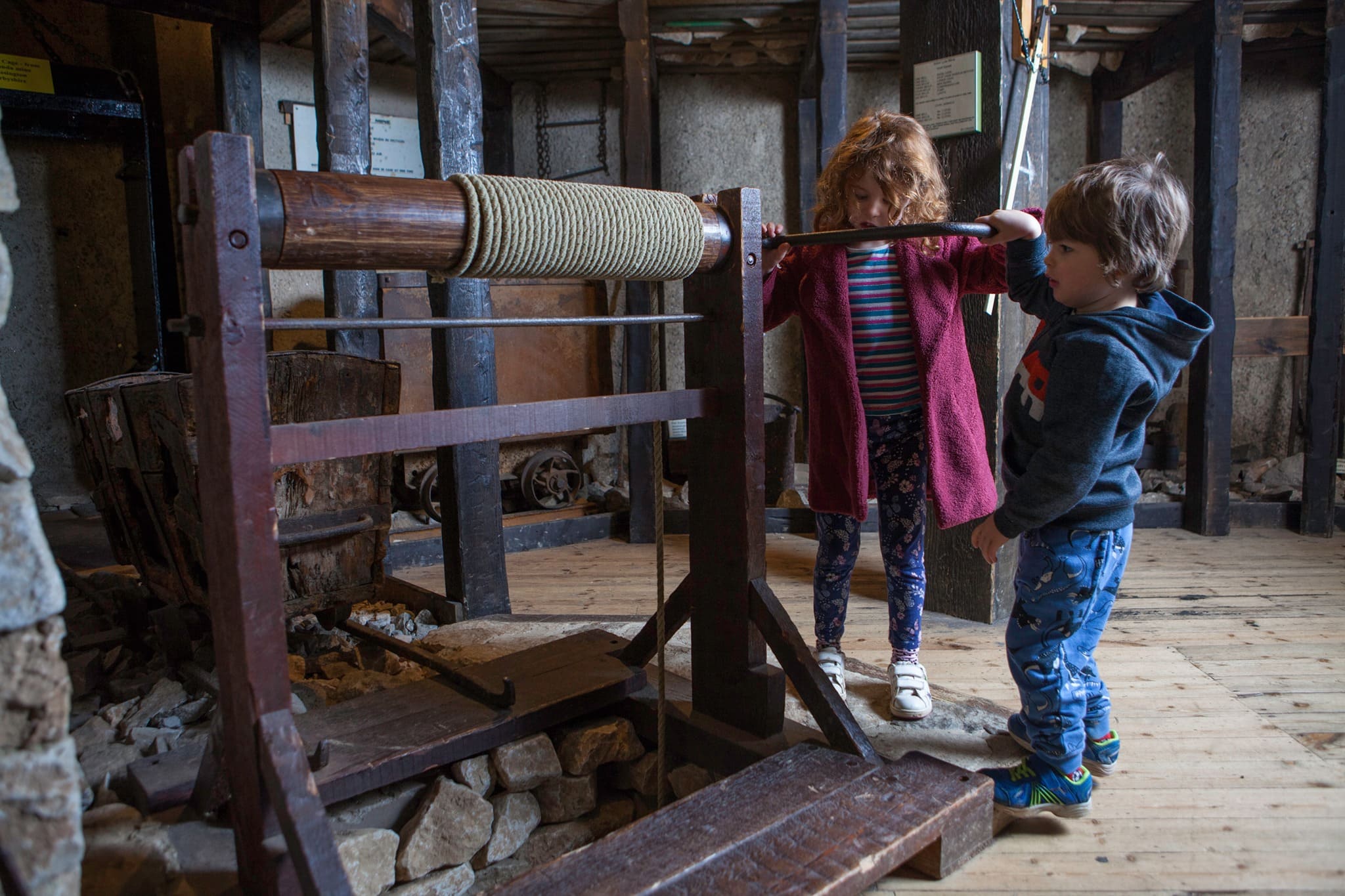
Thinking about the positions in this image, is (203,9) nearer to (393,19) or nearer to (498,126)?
(393,19)

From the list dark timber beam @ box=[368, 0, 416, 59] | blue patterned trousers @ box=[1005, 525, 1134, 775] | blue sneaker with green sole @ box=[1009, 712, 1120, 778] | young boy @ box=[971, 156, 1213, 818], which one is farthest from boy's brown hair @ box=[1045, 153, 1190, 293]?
dark timber beam @ box=[368, 0, 416, 59]

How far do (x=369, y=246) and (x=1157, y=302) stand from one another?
1.31m

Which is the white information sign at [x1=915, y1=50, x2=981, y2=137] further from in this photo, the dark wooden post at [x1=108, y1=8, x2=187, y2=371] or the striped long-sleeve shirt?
the dark wooden post at [x1=108, y1=8, x2=187, y2=371]

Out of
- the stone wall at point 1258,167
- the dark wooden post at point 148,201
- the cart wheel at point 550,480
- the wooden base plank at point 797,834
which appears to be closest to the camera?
the wooden base plank at point 797,834

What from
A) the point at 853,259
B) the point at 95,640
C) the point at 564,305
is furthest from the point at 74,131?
the point at 853,259

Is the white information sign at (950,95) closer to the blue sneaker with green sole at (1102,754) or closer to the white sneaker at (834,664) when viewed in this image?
the white sneaker at (834,664)

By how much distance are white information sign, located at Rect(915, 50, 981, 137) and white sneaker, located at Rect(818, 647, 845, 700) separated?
5.35 ft

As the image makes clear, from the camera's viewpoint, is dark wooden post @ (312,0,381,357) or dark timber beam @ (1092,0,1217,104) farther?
dark timber beam @ (1092,0,1217,104)

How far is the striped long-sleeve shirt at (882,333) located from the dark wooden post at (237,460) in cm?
134

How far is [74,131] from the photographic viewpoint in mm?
4867

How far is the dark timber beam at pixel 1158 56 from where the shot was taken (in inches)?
164

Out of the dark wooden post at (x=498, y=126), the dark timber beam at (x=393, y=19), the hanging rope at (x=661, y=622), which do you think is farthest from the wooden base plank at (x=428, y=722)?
the dark wooden post at (x=498, y=126)

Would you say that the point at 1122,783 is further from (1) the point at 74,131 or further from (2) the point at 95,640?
(1) the point at 74,131

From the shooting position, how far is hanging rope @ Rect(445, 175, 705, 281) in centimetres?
137
